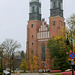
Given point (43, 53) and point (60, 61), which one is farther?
point (43, 53)

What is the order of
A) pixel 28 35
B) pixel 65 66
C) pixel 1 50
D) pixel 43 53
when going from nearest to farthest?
pixel 65 66 < pixel 1 50 < pixel 43 53 < pixel 28 35

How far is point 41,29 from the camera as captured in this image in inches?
2817

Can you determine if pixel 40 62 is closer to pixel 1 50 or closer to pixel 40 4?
pixel 1 50

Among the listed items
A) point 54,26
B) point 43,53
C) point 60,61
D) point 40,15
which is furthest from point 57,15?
point 60,61

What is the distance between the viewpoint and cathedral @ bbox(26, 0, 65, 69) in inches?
2667

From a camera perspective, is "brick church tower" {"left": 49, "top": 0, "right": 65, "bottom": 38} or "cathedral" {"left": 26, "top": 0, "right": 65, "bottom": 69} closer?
"brick church tower" {"left": 49, "top": 0, "right": 65, "bottom": 38}

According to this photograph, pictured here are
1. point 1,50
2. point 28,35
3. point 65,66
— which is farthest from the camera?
point 28,35

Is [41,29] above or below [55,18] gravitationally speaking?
below

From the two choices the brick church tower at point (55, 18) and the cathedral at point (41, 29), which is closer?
the brick church tower at point (55, 18)

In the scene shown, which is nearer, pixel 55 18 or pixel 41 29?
pixel 55 18

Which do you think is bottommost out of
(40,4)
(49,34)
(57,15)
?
(49,34)

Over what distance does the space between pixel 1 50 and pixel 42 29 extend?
20.2 metres

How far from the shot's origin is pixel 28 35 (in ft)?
241

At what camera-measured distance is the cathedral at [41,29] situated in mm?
67750
